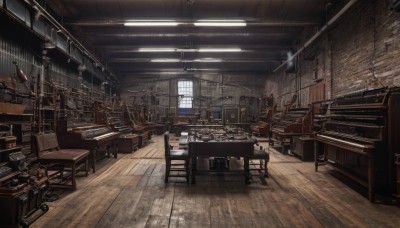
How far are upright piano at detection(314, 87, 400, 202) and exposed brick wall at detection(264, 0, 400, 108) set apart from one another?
1269 millimetres

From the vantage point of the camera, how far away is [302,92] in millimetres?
9578

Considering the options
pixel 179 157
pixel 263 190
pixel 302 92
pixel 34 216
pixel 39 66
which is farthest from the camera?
pixel 302 92

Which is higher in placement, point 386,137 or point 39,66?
point 39,66

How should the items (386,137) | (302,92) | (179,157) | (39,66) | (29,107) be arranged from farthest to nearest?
1. (302,92)
2. (39,66)
3. (29,107)
4. (179,157)
5. (386,137)

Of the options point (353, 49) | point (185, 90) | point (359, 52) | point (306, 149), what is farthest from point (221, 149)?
point (185, 90)

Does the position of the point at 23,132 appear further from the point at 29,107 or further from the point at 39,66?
the point at 39,66

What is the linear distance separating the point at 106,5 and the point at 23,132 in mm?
4248

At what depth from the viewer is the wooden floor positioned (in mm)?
2766

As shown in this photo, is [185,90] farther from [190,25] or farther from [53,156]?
[53,156]

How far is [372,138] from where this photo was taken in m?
3.61

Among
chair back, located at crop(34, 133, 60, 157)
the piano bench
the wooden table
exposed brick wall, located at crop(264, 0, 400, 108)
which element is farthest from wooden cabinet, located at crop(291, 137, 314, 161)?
chair back, located at crop(34, 133, 60, 157)

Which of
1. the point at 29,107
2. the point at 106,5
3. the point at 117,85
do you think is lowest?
the point at 29,107

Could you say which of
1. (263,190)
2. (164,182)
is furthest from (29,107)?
(263,190)

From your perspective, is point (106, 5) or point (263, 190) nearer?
point (263, 190)
